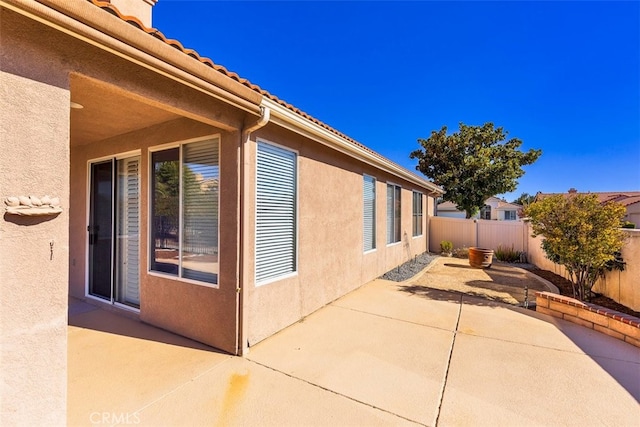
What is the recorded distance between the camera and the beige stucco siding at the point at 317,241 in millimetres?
4230

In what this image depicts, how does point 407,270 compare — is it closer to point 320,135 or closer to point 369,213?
point 369,213

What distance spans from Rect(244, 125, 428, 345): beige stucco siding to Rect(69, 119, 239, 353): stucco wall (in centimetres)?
25

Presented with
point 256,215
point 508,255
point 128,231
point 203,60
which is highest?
point 203,60

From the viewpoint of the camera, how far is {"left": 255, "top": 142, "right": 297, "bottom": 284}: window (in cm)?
428

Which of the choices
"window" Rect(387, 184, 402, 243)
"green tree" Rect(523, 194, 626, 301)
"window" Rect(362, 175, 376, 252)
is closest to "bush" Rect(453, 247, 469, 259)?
"window" Rect(387, 184, 402, 243)

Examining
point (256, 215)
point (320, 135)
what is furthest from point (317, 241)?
point (320, 135)

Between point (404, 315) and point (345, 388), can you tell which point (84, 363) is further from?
point (404, 315)

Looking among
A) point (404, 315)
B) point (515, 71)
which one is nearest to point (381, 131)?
point (515, 71)

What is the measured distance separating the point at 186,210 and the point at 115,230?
84.8 inches

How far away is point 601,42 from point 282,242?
1220cm

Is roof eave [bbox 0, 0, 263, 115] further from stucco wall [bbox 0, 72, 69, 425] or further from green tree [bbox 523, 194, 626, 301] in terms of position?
green tree [bbox 523, 194, 626, 301]

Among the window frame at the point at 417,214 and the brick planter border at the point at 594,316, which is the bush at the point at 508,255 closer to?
the window frame at the point at 417,214

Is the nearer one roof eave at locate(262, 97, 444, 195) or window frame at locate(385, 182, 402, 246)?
roof eave at locate(262, 97, 444, 195)

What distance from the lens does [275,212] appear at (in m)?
4.59
